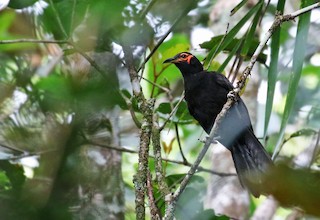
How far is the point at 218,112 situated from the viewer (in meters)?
3.48

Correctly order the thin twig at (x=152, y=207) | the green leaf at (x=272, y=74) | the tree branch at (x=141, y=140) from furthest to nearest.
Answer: the green leaf at (x=272, y=74), the thin twig at (x=152, y=207), the tree branch at (x=141, y=140)

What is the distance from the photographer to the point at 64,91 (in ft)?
3.30

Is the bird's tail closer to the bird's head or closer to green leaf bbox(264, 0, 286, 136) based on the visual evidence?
green leaf bbox(264, 0, 286, 136)

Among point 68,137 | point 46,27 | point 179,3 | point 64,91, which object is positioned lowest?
point 68,137

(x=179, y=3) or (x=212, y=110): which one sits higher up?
(x=212, y=110)

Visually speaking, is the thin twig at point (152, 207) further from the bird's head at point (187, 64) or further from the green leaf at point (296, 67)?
the bird's head at point (187, 64)

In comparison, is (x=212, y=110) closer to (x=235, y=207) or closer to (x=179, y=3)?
(x=235, y=207)

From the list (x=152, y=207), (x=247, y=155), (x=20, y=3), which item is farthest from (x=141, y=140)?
(x=247, y=155)

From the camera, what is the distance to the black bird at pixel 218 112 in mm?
3082

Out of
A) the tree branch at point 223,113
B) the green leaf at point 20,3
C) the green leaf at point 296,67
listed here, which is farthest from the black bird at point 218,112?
the green leaf at point 20,3

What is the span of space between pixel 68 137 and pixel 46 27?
33 centimetres

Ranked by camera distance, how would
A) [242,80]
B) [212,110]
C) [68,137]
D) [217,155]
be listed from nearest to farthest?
[68,137], [242,80], [212,110], [217,155]

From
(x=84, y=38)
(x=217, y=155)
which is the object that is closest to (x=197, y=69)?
(x=217, y=155)

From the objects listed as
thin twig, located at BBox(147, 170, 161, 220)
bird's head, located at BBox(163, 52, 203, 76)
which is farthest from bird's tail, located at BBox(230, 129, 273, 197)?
thin twig, located at BBox(147, 170, 161, 220)
